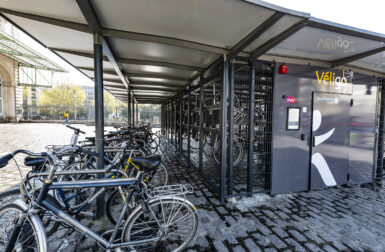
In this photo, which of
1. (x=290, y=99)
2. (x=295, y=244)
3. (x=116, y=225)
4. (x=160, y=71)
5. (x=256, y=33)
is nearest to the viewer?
(x=116, y=225)

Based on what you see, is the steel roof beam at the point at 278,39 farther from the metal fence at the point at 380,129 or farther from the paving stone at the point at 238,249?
the metal fence at the point at 380,129

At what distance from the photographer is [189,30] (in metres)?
2.46

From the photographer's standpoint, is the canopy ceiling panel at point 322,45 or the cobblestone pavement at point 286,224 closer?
the cobblestone pavement at point 286,224

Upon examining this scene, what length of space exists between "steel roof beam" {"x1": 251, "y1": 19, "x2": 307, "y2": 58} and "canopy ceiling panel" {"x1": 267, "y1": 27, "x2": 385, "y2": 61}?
0.85 ft

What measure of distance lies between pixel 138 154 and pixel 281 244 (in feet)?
9.49

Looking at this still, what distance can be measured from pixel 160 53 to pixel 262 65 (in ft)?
6.56

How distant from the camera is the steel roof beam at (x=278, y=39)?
2133 millimetres

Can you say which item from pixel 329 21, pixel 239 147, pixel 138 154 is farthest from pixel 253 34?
pixel 239 147

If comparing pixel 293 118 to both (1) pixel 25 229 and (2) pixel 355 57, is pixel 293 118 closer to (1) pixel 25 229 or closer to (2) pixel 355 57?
(2) pixel 355 57

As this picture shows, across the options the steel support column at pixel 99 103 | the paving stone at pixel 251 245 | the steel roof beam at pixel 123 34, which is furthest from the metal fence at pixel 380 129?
the steel support column at pixel 99 103

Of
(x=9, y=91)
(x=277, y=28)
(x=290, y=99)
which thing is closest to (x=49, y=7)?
(x=277, y=28)

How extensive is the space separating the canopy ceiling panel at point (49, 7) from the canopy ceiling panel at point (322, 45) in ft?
9.91

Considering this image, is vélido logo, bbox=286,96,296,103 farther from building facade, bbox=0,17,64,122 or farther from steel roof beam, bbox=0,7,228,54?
building facade, bbox=0,17,64,122

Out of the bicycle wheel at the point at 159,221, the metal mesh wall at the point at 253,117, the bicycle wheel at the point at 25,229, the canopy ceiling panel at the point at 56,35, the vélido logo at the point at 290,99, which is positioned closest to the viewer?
the bicycle wheel at the point at 25,229
